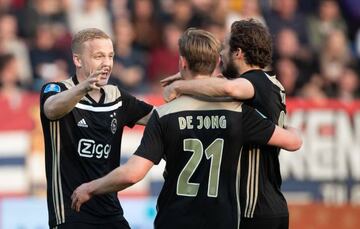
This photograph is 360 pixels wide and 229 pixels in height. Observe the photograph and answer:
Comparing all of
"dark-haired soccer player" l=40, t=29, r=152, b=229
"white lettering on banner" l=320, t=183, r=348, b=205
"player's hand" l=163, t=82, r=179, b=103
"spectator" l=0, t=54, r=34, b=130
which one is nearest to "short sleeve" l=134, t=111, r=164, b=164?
"player's hand" l=163, t=82, r=179, b=103

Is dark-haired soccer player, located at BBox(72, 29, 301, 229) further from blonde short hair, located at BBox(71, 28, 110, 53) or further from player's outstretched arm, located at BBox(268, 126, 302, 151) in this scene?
blonde short hair, located at BBox(71, 28, 110, 53)

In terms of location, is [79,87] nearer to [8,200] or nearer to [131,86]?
[8,200]

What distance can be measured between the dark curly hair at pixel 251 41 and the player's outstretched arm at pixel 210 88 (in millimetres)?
335

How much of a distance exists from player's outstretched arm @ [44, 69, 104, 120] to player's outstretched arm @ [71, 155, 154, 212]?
1.89 ft

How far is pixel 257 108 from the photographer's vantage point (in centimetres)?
730

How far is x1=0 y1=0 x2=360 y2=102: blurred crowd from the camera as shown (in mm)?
14961

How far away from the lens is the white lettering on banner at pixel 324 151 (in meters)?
13.6

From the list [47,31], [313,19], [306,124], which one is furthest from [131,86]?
[313,19]

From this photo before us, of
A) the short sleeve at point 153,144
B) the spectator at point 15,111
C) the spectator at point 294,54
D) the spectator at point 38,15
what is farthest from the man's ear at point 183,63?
the spectator at point 38,15

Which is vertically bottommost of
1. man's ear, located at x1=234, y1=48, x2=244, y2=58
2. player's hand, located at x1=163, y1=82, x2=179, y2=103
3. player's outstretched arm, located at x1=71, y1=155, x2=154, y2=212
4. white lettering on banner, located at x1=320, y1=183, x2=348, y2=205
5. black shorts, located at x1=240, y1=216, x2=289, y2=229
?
white lettering on banner, located at x1=320, y1=183, x2=348, y2=205

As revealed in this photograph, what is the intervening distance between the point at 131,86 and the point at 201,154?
807 cm

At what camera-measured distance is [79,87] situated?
6953 mm

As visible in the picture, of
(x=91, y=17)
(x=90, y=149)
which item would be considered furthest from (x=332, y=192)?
(x=90, y=149)

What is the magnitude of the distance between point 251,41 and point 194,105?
0.72 meters
